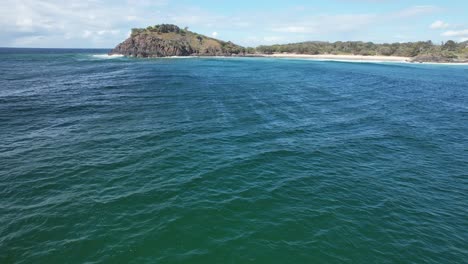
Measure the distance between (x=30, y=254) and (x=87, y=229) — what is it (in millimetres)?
3521

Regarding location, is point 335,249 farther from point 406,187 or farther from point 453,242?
point 406,187

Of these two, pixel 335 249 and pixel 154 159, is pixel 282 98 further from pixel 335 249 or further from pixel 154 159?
pixel 335 249

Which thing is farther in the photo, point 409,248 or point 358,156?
point 358,156

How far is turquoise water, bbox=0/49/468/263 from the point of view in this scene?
62.9ft

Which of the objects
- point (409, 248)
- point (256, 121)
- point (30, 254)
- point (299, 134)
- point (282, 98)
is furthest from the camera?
point (282, 98)

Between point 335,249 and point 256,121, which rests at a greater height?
point 256,121

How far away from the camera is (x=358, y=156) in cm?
3434

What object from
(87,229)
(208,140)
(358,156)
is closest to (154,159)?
(208,140)

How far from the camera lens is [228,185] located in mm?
27125

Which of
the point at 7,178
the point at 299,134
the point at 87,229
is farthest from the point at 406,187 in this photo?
the point at 7,178

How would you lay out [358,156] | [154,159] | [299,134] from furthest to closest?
[299,134] → [358,156] → [154,159]

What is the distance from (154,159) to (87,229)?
12101 mm

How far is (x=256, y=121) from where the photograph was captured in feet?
155

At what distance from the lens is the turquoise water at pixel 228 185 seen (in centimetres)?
1917
